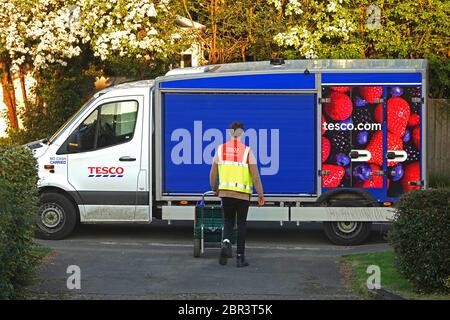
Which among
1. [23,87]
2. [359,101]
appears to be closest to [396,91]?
[359,101]

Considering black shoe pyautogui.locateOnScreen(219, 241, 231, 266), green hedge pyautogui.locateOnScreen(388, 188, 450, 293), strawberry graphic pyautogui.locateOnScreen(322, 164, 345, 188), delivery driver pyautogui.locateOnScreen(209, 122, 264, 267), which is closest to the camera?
green hedge pyautogui.locateOnScreen(388, 188, 450, 293)

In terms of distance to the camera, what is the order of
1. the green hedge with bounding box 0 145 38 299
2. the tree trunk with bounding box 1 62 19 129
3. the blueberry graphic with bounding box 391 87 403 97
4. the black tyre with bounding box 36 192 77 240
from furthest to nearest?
the tree trunk with bounding box 1 62 19 129
the black tyre with bounding box 36 192 77 240
the blueberry graphic with bounding box 391 87 403 97
the green hedge with bounding box 0 145 38 299

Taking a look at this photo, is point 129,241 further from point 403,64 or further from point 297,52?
point 297,52

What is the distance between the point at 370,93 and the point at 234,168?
295 cm

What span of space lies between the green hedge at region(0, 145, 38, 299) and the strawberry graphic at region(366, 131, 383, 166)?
17.0 feet

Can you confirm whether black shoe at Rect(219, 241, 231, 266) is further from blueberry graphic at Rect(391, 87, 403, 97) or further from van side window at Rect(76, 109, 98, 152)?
blueberry graphic at Rect(391, 87, 403, 97)

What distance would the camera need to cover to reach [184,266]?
10688 mm

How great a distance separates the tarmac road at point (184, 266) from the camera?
903cm

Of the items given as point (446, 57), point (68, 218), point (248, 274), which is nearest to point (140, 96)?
point (68, 218)

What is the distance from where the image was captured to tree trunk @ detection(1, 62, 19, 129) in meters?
20.4

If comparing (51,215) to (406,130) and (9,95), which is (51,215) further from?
(9,95)

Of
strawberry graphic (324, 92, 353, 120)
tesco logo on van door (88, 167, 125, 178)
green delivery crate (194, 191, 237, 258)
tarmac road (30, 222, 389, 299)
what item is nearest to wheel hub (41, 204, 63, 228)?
tarmac road (30, 222, 389, 299)

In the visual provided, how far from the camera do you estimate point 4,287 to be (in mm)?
7570

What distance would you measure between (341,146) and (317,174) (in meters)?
0.55
